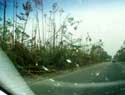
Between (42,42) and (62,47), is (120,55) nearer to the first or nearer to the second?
(62,47)

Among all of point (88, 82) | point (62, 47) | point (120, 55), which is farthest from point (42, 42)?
point (120, 55)

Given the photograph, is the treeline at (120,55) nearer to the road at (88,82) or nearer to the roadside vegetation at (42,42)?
the road at (88,82)

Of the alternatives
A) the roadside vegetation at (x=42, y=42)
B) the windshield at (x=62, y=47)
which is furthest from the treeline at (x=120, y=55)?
the roadside vegetation at (x=42, y=42)

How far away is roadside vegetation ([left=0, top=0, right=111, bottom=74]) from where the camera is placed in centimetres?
301

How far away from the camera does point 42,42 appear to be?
127 inches

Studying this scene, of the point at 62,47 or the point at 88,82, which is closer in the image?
the point at 88,82

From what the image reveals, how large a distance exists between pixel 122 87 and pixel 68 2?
0.62 metres

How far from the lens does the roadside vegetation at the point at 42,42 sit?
3.01m

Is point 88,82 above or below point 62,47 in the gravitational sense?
below

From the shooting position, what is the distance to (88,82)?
114 inches

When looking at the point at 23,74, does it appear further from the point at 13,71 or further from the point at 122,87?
the point at 122,87

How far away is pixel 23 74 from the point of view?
10.2 ft

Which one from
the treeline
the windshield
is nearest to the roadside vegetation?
the windshield

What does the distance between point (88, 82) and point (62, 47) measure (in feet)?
1.31
